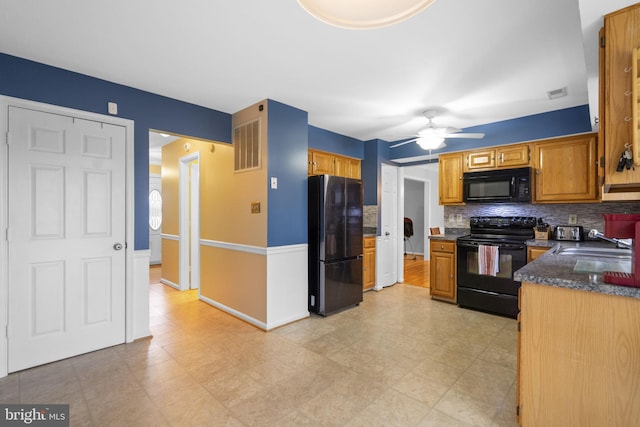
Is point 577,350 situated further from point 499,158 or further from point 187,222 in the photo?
point 187,222

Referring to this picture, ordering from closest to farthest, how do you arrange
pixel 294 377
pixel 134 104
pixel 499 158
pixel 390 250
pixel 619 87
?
pixel 619 87
pixel 294 377
pixel 134 104
pixel 499 158
pixel 390 250

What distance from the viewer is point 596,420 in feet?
4.62

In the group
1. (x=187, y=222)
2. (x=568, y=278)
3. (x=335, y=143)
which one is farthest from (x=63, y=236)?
(x=568, y=278)

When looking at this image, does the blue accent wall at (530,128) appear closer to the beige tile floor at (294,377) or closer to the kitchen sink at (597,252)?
the kitchen sink at (597,252)

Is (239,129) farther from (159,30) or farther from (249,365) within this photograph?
(249,365)

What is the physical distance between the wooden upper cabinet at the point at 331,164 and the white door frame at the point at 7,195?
212 cm

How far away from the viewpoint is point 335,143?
446 centimetres

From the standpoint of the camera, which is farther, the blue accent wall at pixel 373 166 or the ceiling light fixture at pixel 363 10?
the blue accent wall at pixel 373 166

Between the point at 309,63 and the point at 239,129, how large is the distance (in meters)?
1.40

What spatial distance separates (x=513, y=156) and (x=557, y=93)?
951mm

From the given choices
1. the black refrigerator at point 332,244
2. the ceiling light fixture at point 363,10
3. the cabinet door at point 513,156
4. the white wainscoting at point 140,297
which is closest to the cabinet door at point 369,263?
the black refrigerator at point 332,244

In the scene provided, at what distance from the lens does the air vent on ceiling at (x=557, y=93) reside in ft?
9.61

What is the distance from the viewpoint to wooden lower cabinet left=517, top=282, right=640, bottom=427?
4.42 feet

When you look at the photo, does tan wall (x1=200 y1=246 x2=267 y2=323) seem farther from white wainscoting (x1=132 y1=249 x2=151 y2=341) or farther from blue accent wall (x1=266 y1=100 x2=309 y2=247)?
white wainscoting (x1=132 y1=249 x2=151 y2=341)
